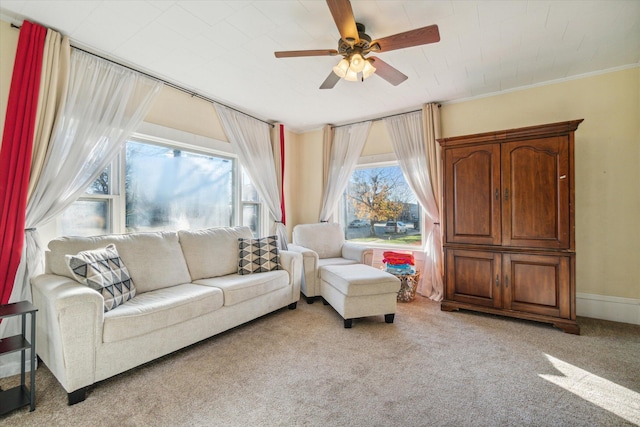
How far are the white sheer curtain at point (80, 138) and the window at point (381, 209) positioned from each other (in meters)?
3.04

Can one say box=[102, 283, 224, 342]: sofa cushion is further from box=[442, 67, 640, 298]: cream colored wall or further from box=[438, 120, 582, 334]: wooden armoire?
box=[442, 67, 640, 298]: cream colored wall

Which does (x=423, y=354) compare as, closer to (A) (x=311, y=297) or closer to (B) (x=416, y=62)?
(A) (x=311, y=297)

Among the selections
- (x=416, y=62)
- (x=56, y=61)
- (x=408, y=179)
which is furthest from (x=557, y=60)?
(x=56, y=61)

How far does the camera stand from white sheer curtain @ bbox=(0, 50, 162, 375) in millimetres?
2109

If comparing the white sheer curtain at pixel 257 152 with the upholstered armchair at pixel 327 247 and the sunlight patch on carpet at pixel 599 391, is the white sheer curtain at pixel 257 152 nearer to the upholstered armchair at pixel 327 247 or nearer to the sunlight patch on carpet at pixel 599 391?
the upholstered armchair at pixel 327 247

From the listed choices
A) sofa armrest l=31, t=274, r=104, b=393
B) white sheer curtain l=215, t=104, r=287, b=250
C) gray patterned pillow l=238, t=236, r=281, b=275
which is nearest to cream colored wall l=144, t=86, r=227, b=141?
white sheer curtain l=215, t=104, r=287, b=250

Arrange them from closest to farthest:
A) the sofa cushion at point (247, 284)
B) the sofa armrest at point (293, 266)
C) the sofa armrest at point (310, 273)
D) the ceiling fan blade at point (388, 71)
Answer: the ceiling fan blade at point (388, 71) → the sofa cushion at point (247, 284) → the sofa armrest at point (293, 266) → the sofa armrest at point (310, 273)

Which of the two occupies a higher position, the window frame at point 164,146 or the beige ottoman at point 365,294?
the window frame at point 164,146

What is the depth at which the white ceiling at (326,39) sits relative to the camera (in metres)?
1.95

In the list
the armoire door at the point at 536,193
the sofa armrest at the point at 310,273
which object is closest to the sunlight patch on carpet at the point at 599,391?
the armoire door at the point at 536,193

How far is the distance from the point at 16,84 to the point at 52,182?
0.73m

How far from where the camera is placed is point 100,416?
60.7 inches

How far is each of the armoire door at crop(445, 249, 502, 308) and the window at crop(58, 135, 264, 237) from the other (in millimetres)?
2804

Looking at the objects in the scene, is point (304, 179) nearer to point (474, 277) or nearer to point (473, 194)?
point (473, 194)
